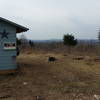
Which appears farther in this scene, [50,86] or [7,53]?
[7,53]

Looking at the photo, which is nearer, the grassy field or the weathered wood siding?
the grassy field

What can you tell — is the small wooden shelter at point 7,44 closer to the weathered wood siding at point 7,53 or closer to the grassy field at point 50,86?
the weathered wood siding at point 7,53

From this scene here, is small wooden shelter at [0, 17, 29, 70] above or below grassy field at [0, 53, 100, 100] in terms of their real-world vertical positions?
above

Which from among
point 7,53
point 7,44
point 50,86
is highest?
point 7,44

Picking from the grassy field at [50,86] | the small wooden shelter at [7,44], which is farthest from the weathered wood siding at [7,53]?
the grassy field at [50,86]

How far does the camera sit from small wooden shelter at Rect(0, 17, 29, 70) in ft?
35.7

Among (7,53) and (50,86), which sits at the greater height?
(7,53)

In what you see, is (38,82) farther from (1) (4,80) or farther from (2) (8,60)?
(2) (8,60)

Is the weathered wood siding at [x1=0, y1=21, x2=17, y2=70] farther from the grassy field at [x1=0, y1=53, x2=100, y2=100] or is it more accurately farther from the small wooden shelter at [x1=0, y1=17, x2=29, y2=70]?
the grassy field at [x1=0, y1=53, x2=100, y2=100]

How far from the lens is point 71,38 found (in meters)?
26.8

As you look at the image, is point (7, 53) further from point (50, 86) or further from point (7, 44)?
point (50, 86)

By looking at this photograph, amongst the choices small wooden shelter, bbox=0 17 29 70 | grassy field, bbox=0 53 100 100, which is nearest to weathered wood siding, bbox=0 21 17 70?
small wooden shelter, bbox=0 17 29 70

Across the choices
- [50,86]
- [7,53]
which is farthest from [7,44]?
[50,86]

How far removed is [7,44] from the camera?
1094 cm
